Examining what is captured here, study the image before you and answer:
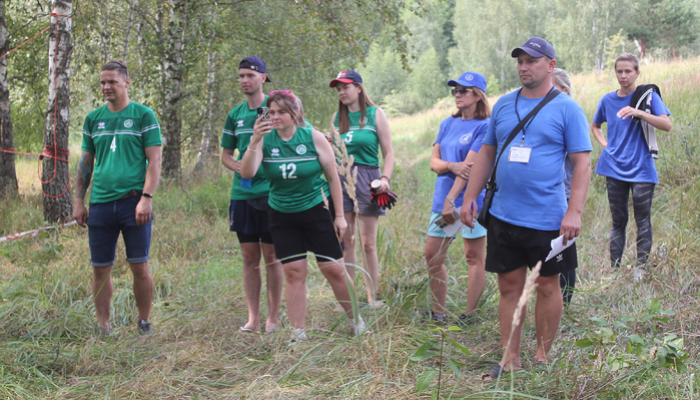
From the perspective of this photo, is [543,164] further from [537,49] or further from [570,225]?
[537,49]

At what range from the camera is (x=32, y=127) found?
11398mm

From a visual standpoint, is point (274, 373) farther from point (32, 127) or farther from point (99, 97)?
point (32, 127)

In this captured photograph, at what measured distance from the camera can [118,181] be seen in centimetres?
386

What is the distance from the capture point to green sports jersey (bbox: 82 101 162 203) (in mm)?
3865

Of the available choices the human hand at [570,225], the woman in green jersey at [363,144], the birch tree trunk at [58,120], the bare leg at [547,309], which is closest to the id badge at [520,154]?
the human hand at [570,225]

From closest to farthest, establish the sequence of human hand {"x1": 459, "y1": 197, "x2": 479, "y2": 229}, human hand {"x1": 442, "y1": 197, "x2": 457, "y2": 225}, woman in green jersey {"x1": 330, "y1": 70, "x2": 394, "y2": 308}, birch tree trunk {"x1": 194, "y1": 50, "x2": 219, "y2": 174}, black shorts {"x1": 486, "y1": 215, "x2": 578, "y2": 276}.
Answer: black shorts {"x1": 486, "y1": 215, "x2": 578, "y2": 276} → human hand {"x1": 459, "y1": 197, "x2": 479, "y2": 229} → human hand {"x1": 442, "y1": 197, "x2": 457, "y2": 225} → woman in green jersey {"x1": 330, "y1": 70, "x2": 394, "y2": 308} → birch tree trunk {"x1": 194, "y1": 50, "x2": 219, "y2": 174}

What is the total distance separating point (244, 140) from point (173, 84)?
5.43 metres

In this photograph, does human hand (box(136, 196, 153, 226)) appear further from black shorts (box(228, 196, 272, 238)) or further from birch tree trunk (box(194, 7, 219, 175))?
birch tree trunk (box(194, 7, 219, 175))

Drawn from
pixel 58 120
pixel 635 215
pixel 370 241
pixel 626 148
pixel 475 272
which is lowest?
pixel 475 272

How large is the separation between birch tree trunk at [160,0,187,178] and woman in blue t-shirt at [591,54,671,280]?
248 inches

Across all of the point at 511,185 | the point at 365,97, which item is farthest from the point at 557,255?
the point at 365,97


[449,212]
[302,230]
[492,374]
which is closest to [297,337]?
[302,230]

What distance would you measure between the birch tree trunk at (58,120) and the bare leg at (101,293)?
321 cm

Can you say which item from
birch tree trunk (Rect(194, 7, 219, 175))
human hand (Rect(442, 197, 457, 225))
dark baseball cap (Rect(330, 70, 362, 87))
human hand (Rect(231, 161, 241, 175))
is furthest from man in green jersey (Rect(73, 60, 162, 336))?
birch tree trunk (Rect(194, 7, 219, 175))
